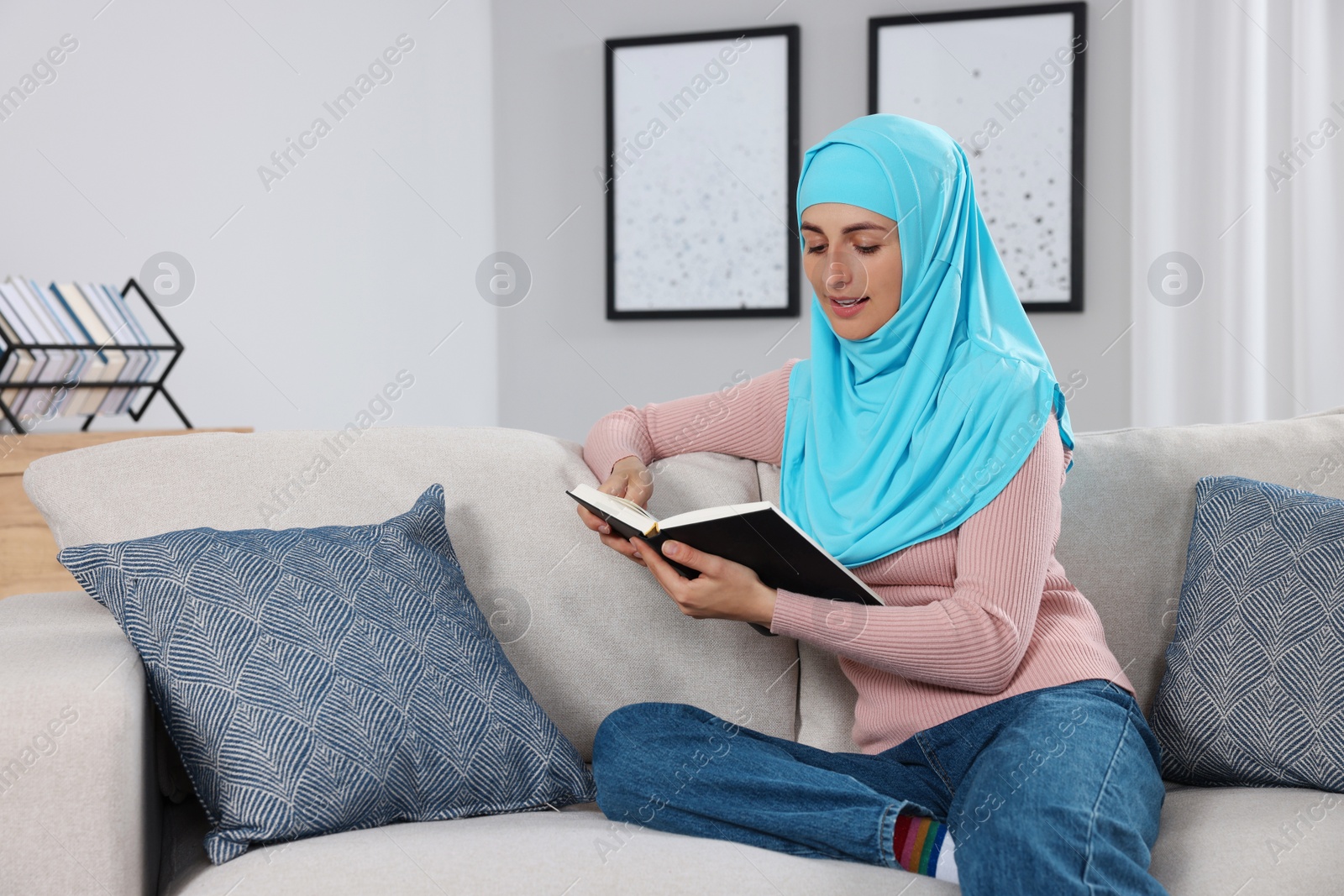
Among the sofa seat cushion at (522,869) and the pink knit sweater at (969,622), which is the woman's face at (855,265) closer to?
the pink knit sweater at (969,622)

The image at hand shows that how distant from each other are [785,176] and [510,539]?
7.17ft

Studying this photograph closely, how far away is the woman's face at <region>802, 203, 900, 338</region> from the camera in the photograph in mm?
1342

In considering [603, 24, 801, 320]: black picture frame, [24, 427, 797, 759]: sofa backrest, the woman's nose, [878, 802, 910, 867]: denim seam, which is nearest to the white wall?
[603, 24, 801, 320]: black picture frame

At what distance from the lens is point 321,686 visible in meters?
1.10

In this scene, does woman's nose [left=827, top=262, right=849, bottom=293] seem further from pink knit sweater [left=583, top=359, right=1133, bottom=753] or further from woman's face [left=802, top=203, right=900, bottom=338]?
pink knit sweater [left=583, top=359, right=1133, bottom=753]

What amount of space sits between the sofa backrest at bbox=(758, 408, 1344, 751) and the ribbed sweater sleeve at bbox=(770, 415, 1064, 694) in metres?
0.23

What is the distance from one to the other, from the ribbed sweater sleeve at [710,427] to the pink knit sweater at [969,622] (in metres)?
0.31

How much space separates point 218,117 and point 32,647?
68.6 inches

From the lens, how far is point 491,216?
351 cm

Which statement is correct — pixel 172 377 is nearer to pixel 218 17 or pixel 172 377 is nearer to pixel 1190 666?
pixel 218 17

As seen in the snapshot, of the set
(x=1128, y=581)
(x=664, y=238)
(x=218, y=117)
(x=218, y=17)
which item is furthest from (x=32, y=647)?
(x=664, y=238)

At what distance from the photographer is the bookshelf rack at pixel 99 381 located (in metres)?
1.81

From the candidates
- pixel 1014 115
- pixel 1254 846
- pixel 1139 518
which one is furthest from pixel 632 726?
pixel 1014 115

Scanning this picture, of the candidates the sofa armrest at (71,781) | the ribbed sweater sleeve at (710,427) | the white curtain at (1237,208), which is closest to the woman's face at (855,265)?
the ribbed sweater sleeve at (710,427)
